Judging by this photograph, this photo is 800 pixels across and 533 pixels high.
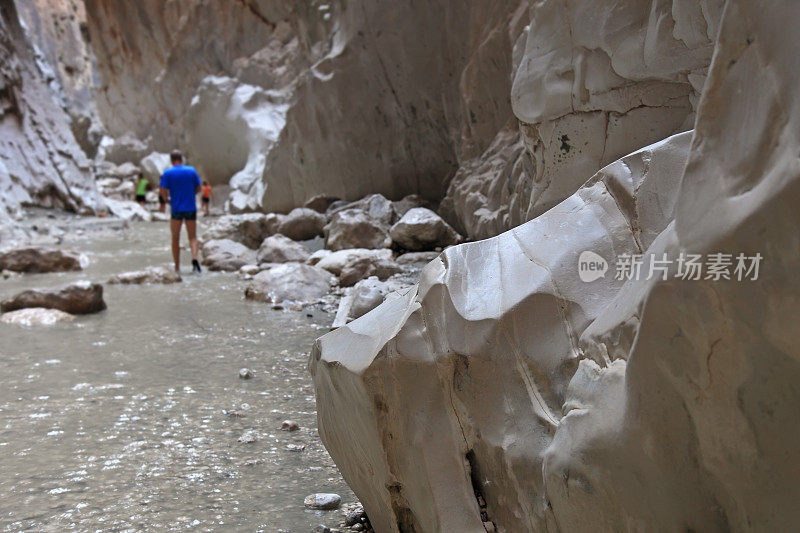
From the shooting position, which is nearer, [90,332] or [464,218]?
[90,332]

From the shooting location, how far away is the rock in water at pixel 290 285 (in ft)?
16.4

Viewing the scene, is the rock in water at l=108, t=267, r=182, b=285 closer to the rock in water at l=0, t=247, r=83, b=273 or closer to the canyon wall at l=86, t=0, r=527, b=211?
the rock in water at l=0, t=247, r=83, b=273

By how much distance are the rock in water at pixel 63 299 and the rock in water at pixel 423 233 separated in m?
2.56

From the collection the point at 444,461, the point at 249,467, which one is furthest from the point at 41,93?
the point at 444,461

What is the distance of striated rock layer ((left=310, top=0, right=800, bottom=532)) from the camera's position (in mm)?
815

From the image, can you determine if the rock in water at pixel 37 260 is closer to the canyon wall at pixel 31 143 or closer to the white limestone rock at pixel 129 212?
the canyon wall at pixel 31 143

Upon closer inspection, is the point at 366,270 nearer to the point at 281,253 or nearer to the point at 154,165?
the point at 281,253

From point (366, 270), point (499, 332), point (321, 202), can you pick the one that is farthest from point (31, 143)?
point (499, 332)

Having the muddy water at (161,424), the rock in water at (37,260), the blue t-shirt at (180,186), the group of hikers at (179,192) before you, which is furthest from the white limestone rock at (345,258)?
the rock in water at (37,260)

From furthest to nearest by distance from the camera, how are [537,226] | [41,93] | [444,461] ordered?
[41,93] → [537,226] → [444,461]

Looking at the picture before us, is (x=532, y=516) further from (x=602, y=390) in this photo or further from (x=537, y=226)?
(x=537, y=226)

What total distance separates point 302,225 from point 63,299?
12.4 ft

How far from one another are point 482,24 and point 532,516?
19.5 feet

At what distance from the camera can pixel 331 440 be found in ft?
6.04
